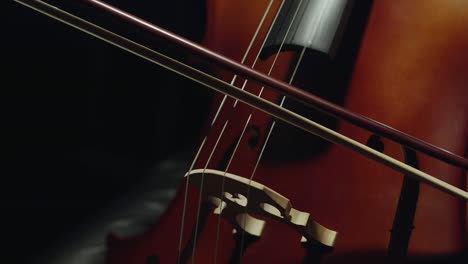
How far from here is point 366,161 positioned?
796 millimetres

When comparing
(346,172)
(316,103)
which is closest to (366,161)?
(346,172)

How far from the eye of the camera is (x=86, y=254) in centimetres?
110

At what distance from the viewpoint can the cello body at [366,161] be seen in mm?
763

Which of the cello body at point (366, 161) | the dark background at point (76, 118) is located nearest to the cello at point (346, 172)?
the cello body at point (366, 161)

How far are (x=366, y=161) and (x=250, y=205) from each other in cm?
23

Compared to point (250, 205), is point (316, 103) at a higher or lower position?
higher

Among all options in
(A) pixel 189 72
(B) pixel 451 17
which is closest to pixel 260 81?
(A) pixel 189 72

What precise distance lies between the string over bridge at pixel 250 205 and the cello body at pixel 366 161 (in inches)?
2.3

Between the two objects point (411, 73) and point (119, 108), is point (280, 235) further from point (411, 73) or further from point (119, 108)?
point (119, 108)

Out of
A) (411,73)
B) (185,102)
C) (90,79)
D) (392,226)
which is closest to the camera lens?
(392,226)

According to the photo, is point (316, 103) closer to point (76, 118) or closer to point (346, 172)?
point (346, 172)

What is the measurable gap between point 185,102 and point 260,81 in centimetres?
70

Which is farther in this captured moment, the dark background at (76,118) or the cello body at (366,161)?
the dark background at (76,118)

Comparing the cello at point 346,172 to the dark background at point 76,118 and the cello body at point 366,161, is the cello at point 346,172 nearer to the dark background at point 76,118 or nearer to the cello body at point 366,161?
the cello body at point 366,161
